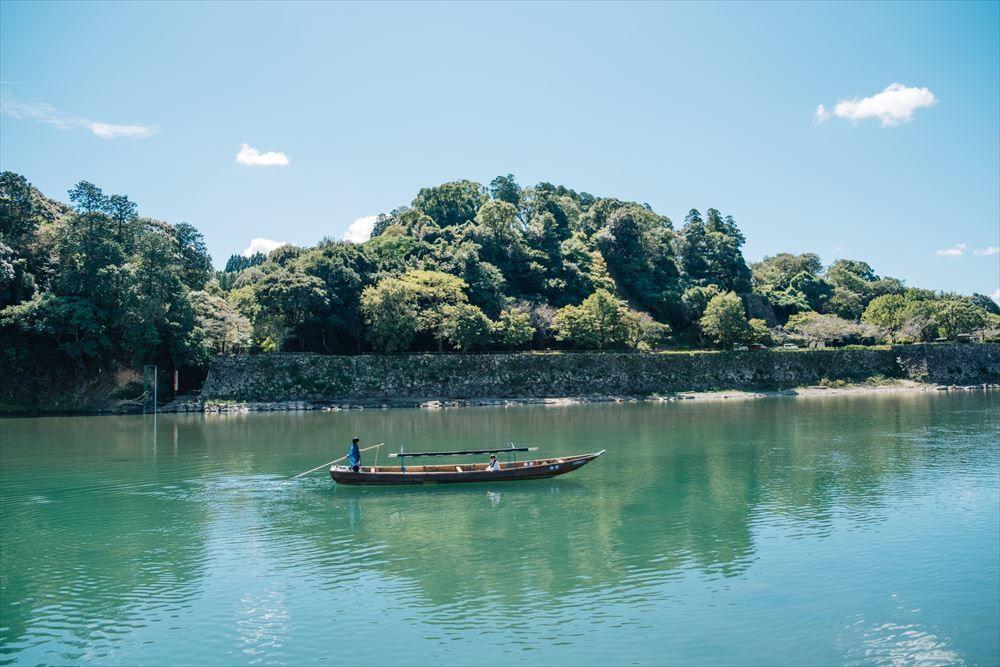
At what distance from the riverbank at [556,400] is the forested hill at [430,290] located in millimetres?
4553

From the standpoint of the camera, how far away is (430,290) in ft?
212

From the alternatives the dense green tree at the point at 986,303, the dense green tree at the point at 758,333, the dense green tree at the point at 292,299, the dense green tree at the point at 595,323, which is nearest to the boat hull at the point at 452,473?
the dense green tree at the point at 292,299

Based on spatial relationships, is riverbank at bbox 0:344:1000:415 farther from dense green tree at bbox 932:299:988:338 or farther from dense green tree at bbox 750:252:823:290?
dense green tree at bbox 750:252:823:290

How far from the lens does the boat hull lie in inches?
943

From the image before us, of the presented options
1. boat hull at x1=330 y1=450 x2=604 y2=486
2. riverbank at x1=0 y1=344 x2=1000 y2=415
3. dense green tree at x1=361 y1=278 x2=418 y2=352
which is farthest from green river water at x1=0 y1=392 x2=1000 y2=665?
dense green tree at x1=361 y1=278 x2=418 y2=352

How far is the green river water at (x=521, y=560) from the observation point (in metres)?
11.8

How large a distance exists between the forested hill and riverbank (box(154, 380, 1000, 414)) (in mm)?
4553

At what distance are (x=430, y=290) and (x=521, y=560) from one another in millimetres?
49965

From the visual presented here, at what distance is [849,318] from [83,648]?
314ft

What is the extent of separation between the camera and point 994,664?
10.9 meters

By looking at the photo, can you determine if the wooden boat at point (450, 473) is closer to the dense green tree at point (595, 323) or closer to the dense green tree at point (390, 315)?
the dense green tree at point (390, 315)

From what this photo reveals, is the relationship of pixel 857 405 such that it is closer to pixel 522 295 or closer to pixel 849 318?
pixel 522 295

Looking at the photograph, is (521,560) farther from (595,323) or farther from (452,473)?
(595,323)

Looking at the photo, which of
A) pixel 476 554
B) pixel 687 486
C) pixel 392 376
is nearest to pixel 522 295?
pixel 392 376
